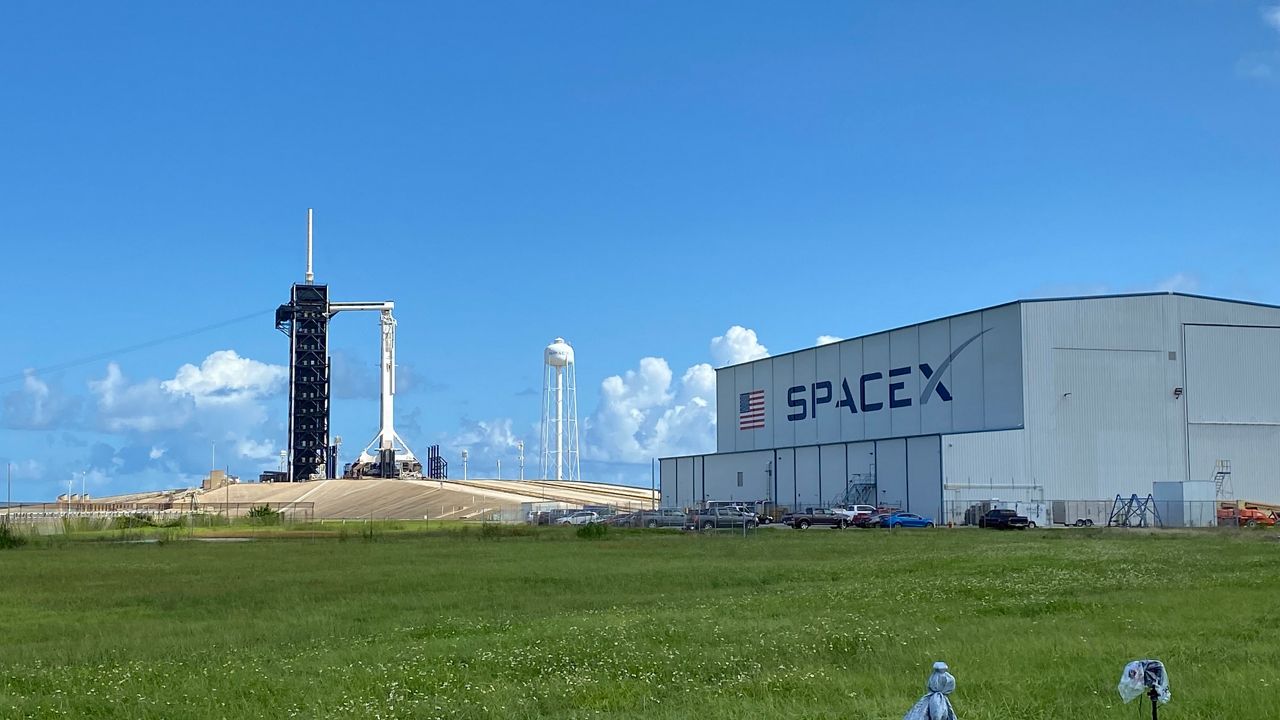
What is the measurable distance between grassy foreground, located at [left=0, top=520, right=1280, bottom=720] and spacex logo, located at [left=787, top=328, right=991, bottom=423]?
48.3 meters

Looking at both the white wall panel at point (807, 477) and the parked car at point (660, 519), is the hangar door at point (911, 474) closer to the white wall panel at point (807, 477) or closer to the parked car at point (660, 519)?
the white wall panel at point (807, 477)

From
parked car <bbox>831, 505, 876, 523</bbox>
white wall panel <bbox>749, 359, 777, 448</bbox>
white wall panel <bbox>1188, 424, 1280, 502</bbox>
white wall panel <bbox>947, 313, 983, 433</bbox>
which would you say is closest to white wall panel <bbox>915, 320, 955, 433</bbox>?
white wall panel <bbox>947, 313, 983, 433</bbox>

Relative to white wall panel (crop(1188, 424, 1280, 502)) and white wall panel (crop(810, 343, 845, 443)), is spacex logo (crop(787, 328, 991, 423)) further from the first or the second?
white wall panel (crop(1188, 424, 1280, 502))

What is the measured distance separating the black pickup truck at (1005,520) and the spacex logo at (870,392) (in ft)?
44.7

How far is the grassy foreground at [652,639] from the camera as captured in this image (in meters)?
13.0

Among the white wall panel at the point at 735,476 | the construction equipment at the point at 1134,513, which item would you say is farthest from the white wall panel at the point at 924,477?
the white wall panel at the point at 735,476

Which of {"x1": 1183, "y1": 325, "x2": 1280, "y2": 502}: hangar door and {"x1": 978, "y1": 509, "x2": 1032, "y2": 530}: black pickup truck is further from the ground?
{"x1": 1183, "y1": 325, "x2": 1280, "y2": 502}: hangar door

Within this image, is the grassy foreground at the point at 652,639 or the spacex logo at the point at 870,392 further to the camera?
the spacex logo at the point at 870,392

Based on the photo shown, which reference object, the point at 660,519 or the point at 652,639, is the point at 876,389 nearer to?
the point at 660,519

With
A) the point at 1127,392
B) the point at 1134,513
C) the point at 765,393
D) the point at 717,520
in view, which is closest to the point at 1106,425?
the point at 1127,392

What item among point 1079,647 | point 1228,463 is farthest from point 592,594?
point 1228,463

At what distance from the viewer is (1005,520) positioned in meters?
69.8

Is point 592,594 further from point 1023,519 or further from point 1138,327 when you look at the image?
point 1138,327

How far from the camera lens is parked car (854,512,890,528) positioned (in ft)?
249
